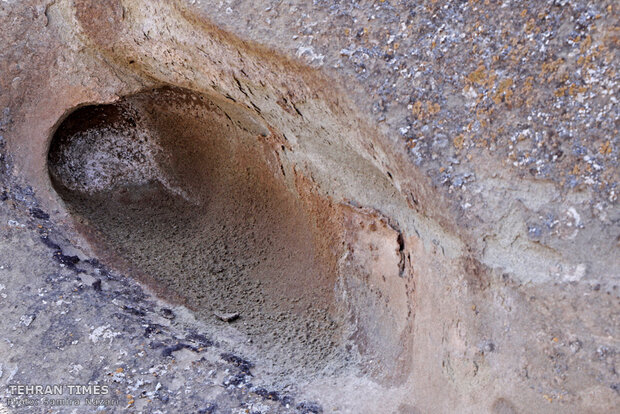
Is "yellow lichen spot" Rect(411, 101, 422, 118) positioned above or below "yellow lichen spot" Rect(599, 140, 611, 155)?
above

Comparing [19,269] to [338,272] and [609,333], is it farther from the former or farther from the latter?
[609,333]

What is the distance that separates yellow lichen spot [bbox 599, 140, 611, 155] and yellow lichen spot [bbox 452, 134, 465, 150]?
28 centimetres

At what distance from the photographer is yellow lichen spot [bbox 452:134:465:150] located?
1286mm

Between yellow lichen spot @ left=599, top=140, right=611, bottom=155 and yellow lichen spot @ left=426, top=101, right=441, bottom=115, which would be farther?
yellow lichen spot @ left=426, top=101, right=441, bottom=115

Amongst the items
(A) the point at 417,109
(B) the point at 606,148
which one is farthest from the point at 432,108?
(B) the point at 606,148

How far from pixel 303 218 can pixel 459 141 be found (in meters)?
0.97

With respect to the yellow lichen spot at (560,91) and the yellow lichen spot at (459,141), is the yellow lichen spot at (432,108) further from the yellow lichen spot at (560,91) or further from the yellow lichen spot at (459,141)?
the yellow lichen spot at (560,91)

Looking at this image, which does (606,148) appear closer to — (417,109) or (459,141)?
(459,141)

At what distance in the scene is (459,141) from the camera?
4.23 feet

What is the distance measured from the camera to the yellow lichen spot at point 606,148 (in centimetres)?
117

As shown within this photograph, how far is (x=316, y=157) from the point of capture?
189cm

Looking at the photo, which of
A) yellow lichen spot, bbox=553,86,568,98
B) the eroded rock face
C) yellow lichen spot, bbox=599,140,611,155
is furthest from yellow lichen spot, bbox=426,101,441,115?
yellow lichen spot, bbox=599,140,611,155

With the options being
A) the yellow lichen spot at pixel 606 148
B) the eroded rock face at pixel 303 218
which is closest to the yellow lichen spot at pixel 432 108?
the eroded rock face at pixel 303 218

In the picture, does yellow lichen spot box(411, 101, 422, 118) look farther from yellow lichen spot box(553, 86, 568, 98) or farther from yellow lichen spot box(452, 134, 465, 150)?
yellow lichen spot box(553, 86, 568, 98)
